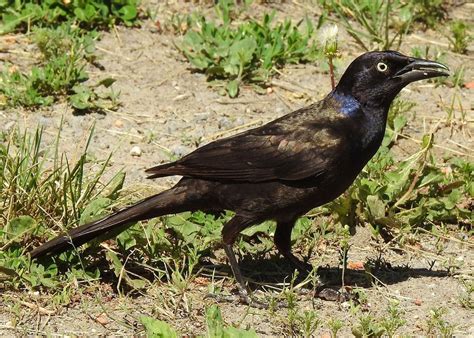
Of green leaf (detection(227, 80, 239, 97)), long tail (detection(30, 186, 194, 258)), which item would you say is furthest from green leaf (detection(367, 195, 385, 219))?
green leaf (detection(227, 80, 239, 97))

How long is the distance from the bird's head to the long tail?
1.07 m

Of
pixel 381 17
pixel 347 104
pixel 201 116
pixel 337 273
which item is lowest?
pixel 337 273

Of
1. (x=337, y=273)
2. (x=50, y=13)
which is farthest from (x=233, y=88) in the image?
(x=337, y=273)

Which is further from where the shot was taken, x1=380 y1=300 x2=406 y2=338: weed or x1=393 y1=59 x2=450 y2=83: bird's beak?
x1=393 y1=59 x2=450 y2=83: bird's beak

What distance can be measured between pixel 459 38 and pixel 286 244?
3212 mm

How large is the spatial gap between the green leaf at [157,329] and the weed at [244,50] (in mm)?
3002

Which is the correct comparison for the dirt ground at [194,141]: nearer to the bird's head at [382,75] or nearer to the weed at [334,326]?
the weed at [334,326]

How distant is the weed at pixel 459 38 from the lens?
806 cm

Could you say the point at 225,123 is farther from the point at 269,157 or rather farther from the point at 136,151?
Result: the point at 269,157

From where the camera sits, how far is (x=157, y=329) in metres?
4.52

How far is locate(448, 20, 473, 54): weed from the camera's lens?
8062 millimetres

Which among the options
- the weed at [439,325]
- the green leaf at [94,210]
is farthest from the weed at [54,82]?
the weed at [439,325]

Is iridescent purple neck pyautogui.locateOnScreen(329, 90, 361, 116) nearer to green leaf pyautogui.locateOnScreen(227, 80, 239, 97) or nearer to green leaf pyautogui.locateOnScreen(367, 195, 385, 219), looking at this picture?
green leaf pyautogui.locateOnScreen(367, 195, 385, 219)

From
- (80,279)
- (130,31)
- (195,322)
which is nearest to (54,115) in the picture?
(130,31)
